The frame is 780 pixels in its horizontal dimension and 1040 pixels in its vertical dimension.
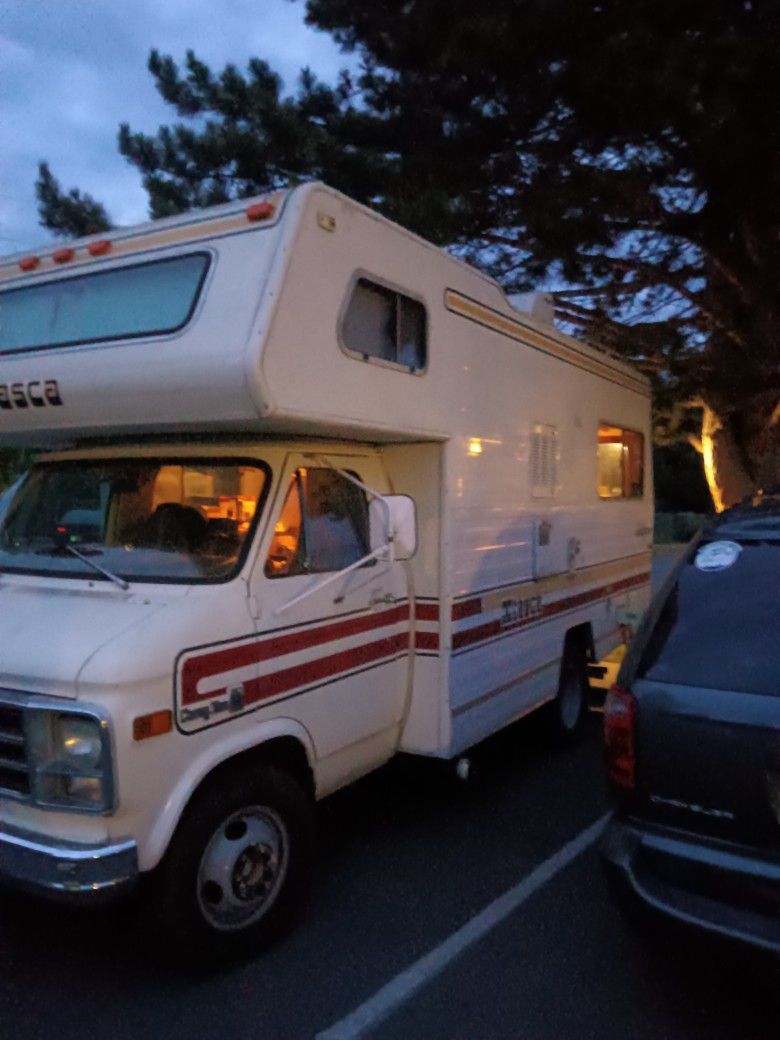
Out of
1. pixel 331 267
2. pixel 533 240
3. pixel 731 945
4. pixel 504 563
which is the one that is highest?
pixel 533 240

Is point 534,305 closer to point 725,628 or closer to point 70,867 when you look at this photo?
point 725,628

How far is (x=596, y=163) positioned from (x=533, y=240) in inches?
39.4

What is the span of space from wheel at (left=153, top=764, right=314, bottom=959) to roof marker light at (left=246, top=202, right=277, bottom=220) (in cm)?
229

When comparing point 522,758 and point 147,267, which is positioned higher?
point 147,267

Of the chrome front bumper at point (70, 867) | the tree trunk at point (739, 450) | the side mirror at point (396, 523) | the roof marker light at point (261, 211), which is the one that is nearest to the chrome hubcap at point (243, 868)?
the chrome front bumper at point (70, 867)

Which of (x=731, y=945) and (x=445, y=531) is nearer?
(x=731, y=945)

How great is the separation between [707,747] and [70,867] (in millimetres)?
2156

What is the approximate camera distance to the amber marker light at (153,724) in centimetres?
307

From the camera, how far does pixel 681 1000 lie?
3379 millimetres

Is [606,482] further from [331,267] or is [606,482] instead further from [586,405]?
[331,267]

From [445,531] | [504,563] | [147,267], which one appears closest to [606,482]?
[504,563]

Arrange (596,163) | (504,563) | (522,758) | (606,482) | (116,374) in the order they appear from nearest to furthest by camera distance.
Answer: (116,374), (504,563), (522,758), (606,482), (596,163)

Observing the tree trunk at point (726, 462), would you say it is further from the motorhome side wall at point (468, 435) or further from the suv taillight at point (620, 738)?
the suv taillight at point (620, 738)

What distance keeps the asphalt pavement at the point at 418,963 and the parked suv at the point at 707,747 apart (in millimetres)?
175
